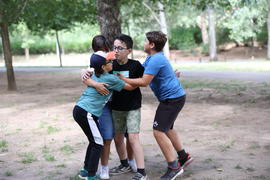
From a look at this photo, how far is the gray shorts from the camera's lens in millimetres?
5004

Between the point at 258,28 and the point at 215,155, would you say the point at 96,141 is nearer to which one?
the point at 215,155

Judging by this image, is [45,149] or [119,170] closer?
[119,170]

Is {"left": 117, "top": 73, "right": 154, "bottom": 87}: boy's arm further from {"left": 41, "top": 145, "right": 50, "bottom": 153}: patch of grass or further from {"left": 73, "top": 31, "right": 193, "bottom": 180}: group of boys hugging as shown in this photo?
{"left": 41, "top": 145, "right": 50, "bottom": 153}: patch of grass

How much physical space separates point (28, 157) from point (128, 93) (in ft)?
7.37

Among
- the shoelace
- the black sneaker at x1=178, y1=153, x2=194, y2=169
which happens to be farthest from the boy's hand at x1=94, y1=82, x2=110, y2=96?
the black sneaker at x1=178, y1=153, x2=194, y2=169

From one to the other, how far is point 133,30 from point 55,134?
37.4m

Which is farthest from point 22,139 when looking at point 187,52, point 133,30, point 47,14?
point 187,52

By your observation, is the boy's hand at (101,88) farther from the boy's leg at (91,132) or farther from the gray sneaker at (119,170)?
the gray sneaker at (119,170)

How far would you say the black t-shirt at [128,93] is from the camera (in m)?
4.97

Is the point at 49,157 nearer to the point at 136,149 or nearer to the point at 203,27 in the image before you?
the point at 136,149

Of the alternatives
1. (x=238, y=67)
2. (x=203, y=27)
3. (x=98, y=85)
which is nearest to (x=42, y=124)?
(x=98, y=85)

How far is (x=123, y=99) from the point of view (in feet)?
16.3

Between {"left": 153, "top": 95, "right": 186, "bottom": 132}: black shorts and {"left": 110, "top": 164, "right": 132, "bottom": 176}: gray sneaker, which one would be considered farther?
{"left": 110, "top": 164, "right": 132, "bottom": 176}: gray sneaker

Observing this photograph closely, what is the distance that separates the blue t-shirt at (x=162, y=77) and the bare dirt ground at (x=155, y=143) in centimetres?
100
